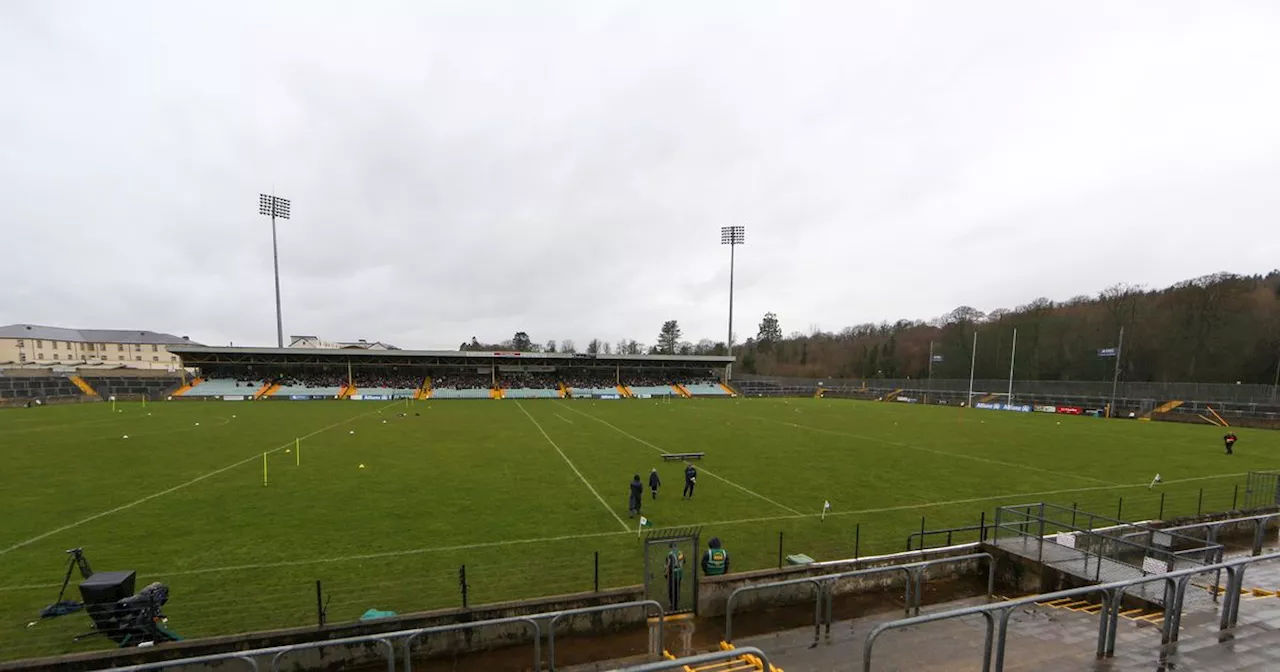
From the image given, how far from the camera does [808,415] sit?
156ft

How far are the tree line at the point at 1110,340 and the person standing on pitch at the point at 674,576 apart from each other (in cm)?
5849

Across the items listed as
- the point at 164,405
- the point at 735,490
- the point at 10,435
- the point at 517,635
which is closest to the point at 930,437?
the point at 735,490

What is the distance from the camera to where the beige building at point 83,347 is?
356 ft

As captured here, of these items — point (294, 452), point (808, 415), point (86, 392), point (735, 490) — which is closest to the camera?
point (735, 490)

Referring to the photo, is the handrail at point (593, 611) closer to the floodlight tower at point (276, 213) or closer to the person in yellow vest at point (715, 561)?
the person in yellow vest at point (715, 561)

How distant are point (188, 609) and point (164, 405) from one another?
198 ft

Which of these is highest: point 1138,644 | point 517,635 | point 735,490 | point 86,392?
point 1138,644

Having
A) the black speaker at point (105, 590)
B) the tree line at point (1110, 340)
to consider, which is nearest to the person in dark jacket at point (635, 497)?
the black speaker at point (105, 590)

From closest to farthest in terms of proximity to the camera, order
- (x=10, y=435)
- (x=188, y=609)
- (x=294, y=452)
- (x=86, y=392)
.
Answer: (x=188, y=609) → (x=294, y=452) → (x=10, y=435) → (x=86, y=392)

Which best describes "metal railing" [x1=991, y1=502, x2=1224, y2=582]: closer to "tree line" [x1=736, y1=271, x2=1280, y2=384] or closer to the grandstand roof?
"tree line" [x1=736, y1=271, x2=1280, y2=384]

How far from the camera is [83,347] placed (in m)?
120

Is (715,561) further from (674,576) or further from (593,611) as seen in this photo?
(593,611)

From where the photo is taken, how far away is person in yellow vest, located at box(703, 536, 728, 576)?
9680mm

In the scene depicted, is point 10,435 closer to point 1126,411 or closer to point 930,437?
point 930,437
